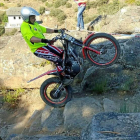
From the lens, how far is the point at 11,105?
6668 millimetres

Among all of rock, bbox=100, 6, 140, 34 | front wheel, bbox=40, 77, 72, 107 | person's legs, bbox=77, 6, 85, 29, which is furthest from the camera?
person's legs, bbox=77, 6, 85, 29

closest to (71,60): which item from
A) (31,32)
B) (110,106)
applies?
(31,32)

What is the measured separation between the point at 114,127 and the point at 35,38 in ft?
9.46

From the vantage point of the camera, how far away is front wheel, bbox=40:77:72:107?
5141 millimetres

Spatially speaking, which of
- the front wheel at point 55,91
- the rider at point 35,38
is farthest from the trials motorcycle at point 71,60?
the rider at point 35,38

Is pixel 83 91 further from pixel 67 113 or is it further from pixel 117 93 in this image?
pixel 67 113

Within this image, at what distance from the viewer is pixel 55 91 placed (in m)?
5.25

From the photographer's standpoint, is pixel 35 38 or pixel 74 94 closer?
pixel 35 38

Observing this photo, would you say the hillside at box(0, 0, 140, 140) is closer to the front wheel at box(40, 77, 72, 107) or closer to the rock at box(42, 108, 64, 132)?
the rock at box(42, 108, 64, 132)

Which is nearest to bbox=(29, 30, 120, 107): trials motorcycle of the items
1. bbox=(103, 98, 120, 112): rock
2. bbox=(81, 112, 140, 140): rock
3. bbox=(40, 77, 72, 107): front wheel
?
bbox=(40, 77, 72, 107): front wheel

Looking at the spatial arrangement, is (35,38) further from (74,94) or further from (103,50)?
(74,94)

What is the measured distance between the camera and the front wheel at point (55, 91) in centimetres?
514

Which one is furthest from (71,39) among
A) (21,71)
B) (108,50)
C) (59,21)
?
(59,21)

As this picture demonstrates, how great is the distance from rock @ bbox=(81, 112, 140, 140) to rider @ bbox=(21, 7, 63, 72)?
8.49 feet
